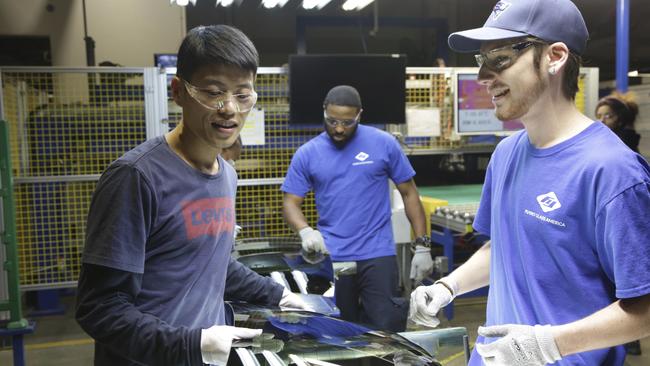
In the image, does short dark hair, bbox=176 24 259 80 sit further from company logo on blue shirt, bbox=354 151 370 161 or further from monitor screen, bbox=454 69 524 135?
monitor screen, bbox=454 69 524 135

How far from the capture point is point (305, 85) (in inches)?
175

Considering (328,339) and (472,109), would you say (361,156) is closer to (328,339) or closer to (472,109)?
(472,109)

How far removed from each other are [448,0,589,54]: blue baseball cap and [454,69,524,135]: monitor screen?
11.0 feet

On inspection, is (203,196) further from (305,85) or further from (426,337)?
(305,85)

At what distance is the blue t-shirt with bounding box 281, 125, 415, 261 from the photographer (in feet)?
11.5

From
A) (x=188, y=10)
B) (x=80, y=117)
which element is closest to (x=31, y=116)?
(x=80, y=117)

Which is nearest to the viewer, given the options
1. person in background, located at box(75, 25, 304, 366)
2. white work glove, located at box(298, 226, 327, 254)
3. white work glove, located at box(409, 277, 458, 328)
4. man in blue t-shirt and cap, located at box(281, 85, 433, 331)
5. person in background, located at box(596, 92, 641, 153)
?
person in background, located at box(75, 25, 304, 366)

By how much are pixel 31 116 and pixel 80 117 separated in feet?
1.40

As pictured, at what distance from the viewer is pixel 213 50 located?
1.40m

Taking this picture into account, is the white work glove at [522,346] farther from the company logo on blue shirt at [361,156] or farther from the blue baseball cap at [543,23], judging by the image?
the company logo on blue shirt at [361,156]

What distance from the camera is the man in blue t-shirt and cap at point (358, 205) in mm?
3482

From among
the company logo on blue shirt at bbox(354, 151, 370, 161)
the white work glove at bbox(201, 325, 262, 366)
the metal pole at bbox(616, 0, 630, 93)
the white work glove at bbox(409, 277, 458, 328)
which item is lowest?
the white work glove at bbox(409, 277, 458, 328)

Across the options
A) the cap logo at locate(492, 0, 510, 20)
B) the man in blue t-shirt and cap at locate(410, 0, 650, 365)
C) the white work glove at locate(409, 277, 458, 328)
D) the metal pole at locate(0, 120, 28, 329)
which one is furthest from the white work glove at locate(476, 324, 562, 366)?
the metal pole at locate(0, 120, 28, 329)

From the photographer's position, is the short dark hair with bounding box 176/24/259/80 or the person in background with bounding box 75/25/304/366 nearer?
the person in background with bounding box 75/25/304/366
